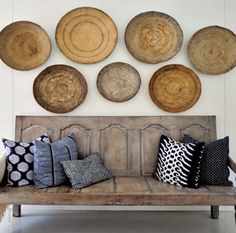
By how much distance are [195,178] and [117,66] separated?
4.29 ft

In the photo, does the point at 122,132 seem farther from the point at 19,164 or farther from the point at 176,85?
the point at 19,164

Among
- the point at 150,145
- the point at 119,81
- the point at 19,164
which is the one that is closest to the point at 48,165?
the point at 19,164

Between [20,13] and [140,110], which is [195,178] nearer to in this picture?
[140,110]

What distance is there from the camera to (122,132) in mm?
3170

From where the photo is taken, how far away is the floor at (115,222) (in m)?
2.91

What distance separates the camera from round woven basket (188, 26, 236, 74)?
3252mm

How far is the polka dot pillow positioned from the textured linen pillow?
1.46m

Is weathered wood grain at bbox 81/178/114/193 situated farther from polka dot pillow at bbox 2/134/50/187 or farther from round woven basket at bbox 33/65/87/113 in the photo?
round woven basket at bbox 33/65/87/113

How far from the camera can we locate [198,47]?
10.7 feet

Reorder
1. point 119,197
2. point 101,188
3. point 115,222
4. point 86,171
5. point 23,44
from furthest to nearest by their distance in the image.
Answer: point 23,44, point 115,222, point 86,171, point 101,188, point 119,197

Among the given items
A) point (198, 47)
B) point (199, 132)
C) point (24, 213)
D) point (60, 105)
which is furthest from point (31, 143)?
point (198, 47)

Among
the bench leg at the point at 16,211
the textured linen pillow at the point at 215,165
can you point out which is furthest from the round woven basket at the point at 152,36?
the bench leg at the point at 16,211

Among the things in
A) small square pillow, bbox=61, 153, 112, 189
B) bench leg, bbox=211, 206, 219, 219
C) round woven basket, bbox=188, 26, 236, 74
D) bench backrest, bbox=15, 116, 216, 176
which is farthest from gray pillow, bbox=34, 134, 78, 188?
round woven basket, bbox=188, 26, 236, 74

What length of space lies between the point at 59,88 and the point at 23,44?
21.7 inches
